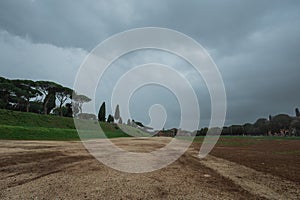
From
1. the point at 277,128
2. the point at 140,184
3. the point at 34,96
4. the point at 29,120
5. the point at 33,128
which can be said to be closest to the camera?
the point at 140,184

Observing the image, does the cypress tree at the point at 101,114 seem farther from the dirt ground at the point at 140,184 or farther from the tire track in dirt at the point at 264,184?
the tire track in dirt at the point at 264,184

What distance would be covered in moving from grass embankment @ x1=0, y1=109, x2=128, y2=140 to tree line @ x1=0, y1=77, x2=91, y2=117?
13.5 meters

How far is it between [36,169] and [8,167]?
1512 millimetres

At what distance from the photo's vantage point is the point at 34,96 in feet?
218

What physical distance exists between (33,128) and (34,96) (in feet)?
120

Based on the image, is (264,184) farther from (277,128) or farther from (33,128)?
(277,128)

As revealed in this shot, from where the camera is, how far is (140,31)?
1775cm

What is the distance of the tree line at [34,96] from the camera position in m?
59.3

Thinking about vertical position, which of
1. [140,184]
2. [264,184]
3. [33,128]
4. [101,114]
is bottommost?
[140,184]

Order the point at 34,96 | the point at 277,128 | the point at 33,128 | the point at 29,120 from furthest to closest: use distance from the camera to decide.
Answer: the point at 277,128 → the point at 34,96 → the point at 29,120 → the point at 33,128

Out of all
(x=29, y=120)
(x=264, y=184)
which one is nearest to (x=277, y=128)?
(x=29, y=120)

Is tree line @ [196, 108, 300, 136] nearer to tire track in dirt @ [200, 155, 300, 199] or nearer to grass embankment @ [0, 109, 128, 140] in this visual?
grass embankment @ [0, 109, 128, 140]

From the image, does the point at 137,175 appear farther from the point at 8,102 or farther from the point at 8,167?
the point at 8,102

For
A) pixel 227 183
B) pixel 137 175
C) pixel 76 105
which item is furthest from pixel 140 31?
pixel 76 105
